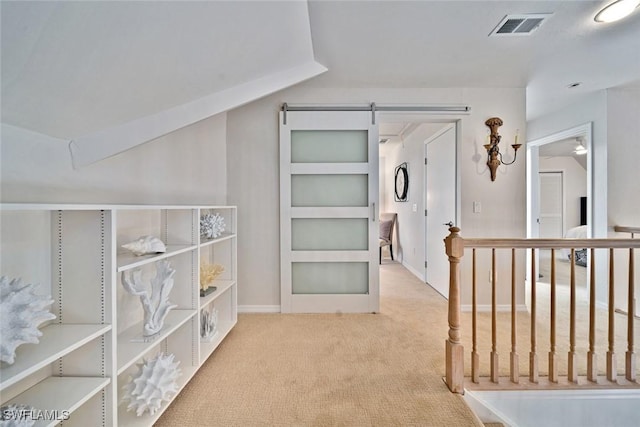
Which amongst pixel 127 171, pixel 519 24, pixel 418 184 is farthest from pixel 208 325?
pixel 418 184

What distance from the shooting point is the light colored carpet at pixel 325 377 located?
150 cm

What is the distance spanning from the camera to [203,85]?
181cm

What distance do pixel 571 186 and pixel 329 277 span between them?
6.52 meters

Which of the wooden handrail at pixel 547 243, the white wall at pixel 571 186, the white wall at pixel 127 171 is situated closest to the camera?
the white wall at pixel 127 171

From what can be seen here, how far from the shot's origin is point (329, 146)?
2943 mm

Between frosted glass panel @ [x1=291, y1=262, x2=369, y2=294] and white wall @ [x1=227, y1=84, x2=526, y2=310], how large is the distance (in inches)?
8.7

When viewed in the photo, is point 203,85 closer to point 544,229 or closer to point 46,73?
point 46,73

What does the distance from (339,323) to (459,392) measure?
1.17 meters

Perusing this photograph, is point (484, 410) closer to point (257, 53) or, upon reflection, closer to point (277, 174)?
point (277, 174)

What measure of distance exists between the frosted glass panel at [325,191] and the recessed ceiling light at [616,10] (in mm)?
2032

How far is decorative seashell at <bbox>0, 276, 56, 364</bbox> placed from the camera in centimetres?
83

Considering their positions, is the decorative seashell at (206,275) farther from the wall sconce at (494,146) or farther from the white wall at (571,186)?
the white wall at (571,186)

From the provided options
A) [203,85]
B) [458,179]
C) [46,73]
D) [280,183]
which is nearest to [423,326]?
[458,179]

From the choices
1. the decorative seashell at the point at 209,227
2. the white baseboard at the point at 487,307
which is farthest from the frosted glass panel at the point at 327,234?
the white baseboard at the point at 487,307
